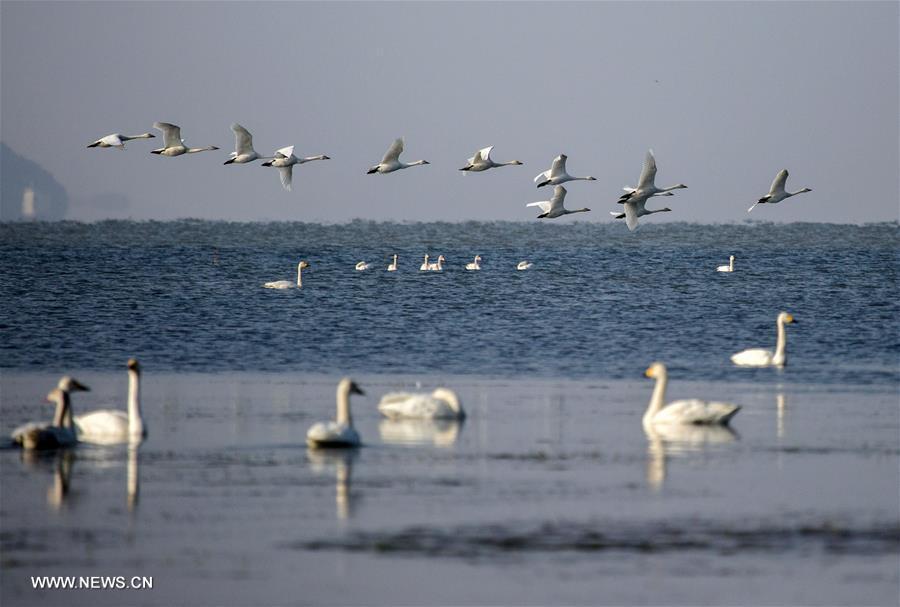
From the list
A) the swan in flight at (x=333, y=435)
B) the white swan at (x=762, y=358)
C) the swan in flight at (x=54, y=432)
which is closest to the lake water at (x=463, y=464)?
the swan in flight at (x=333, y=435)

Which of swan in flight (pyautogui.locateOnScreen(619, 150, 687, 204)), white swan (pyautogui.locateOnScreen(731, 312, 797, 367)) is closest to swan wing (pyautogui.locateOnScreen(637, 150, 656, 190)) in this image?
swan in flight (pyautogui.locateOnScreen(619, 150, 687, 204))

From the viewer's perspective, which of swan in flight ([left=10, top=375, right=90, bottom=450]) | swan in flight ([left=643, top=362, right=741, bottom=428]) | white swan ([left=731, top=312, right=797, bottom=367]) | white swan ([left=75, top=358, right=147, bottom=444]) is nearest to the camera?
swan in flight ([left=10, top=375, right=90, bottom=450])

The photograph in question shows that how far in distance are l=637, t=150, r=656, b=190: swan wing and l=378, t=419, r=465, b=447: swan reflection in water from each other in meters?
12.9

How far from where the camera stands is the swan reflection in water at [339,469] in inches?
516

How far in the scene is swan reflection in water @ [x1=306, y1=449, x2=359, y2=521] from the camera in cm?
1311

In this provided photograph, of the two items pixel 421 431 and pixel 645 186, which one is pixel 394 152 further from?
pixel 421 431

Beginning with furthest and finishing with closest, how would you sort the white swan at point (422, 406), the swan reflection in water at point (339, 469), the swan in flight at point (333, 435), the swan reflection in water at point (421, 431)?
the white swan at point (422, 406) < the swan reflection in water at point (421, 431) < the swan in flight at point (333, 435) < the swan reflection in water at point (339, 469)

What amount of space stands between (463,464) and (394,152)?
19.2 metres

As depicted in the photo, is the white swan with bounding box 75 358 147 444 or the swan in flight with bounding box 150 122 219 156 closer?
the white swan with bounding box 75 358 147 444

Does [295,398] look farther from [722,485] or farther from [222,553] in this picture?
[222,553]

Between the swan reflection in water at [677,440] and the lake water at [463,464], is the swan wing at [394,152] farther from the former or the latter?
the swan reflection in water at [677,440]

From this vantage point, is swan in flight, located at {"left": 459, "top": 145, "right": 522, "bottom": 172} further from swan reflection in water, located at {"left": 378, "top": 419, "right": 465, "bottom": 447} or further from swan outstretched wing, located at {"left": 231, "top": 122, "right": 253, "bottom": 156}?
swan reflection in water, located at {"left": 378, "top": 419, "right": 465, "bottom": 447}

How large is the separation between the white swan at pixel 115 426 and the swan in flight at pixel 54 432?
0.54 meters

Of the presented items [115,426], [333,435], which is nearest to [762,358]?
[333,435]
